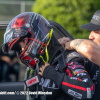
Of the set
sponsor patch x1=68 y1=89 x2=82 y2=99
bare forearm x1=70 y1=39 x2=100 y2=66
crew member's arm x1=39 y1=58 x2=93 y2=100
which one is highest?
bare forearm x1=70 y1=39 x2=100 y2=66

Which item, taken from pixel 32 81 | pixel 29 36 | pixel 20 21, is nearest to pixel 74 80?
pixel 32 81

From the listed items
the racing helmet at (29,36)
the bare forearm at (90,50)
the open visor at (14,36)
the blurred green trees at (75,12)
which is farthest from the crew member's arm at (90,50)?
the blurred green trees at (75,12)

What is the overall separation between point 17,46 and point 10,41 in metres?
0.11

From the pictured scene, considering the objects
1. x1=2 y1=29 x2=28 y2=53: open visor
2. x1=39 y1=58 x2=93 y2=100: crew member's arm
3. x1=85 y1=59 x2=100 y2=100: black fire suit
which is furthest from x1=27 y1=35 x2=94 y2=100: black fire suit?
x1=2 y1=29 x2=28 y2=53: open visor

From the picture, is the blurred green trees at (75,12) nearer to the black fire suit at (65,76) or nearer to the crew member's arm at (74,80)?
the black fire suit at (65,76)

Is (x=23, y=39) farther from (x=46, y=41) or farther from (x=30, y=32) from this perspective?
(x=46, y=41)

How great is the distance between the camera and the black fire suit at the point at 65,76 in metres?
1.53

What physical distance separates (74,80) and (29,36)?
620 mm

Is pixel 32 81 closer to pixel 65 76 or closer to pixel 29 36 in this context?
pixel 65 76

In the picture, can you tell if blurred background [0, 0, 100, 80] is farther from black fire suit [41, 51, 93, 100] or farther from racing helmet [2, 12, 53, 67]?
black fire suit [41, 51, 93, 100]

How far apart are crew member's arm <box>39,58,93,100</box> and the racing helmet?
0.86 feet

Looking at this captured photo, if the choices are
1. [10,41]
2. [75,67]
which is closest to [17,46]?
[10,41]

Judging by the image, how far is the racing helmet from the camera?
1.74m

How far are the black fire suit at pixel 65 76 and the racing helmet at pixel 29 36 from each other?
120 millimetres
